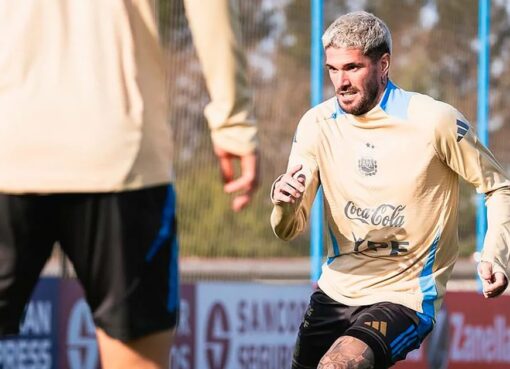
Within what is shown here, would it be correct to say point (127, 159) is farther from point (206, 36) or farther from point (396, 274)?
point (396, 274)

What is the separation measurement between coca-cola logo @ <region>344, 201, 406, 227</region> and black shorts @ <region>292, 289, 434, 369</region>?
1.16ft

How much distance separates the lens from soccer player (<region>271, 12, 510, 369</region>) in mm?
5332

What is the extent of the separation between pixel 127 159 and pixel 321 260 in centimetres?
744

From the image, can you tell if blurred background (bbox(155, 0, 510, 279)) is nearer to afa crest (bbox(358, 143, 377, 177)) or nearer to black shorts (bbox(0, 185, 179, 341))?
afa crest (bbox(358, 143, 377, 177))

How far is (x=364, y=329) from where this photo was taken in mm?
5066

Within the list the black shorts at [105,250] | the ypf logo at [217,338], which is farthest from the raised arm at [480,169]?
the ypf logo at [217,338]

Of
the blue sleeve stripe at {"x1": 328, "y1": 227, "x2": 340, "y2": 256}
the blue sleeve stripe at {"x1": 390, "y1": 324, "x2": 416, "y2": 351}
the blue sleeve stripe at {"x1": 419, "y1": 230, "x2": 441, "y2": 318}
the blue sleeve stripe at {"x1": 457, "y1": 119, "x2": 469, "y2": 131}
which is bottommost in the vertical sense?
the blue sleeve stripe at {"x1": 390, "y1": 324, "x2": 416, "y2": 351}

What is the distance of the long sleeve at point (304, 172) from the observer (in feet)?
17.4

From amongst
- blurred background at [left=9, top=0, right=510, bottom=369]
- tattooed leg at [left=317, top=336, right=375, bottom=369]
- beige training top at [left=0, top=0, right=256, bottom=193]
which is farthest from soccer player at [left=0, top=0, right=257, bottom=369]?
blurred background at [left=9, top=0, right=510, bottom=369]

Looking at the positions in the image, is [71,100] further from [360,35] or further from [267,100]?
[267,100]

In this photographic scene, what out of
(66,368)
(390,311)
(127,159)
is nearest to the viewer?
(127,159)

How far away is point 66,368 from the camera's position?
921cm

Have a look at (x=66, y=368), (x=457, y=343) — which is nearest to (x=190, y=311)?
(x=66, y=368)

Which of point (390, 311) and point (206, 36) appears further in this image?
point (390, 311)
